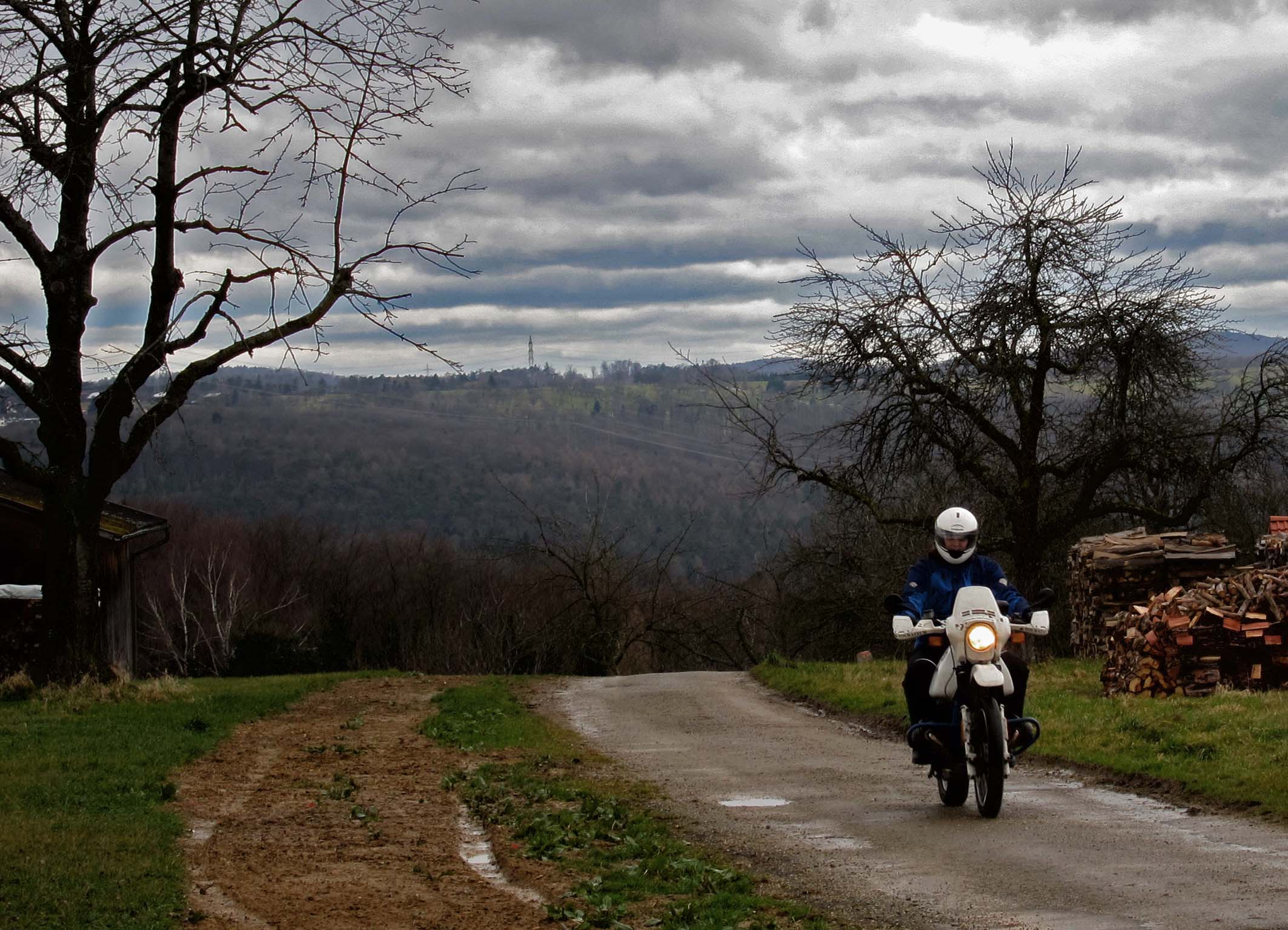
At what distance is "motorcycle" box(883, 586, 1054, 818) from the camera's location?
29.5ft

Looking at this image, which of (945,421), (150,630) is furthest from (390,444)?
(945,421)

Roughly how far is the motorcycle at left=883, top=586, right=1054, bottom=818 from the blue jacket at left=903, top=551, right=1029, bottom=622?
111 millimetres

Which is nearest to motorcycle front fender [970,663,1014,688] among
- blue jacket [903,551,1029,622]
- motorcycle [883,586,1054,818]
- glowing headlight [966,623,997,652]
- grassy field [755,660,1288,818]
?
motorcycle [883,586,1054,818]

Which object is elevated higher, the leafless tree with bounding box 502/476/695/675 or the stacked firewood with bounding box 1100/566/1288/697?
the stacked firewood with bounding box 1100/566/1288/697

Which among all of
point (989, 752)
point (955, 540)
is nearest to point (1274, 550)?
point (955, 540)

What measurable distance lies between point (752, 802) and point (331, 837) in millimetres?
3057

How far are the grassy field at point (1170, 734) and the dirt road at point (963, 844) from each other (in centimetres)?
49

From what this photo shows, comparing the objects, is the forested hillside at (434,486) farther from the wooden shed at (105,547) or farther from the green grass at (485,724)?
the green grass at (485,724)

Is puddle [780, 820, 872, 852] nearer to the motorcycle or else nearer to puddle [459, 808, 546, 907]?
the motorcycle

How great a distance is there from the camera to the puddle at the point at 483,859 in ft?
24.8

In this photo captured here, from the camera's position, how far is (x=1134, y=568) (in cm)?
2264

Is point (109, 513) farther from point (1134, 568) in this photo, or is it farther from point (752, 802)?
point (752, 802)

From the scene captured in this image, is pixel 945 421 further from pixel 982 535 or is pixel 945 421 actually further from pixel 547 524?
pixel 547 524

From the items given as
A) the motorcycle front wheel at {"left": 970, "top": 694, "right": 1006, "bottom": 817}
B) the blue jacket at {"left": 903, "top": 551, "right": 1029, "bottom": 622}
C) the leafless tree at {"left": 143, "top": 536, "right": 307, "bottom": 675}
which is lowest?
the leafless tree at {"left": 143, "top": 536, "right": 307, "bottom": 675}
